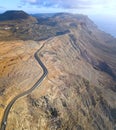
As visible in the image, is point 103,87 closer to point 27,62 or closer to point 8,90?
point 27,62

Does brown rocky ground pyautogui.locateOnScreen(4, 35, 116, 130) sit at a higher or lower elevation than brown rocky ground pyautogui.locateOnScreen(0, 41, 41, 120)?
lower

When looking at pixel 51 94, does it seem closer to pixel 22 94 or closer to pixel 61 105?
pixel 61 105

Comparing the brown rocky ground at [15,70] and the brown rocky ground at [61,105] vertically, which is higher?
the brown rocky ground at [15,70]

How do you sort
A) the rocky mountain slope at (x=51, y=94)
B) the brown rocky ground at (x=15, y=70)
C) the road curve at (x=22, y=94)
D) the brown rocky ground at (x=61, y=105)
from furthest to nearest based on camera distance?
the brown rocky ground at (x=15, y=70), the rocky mountain slope at (x=51, y=94), the brown rocky ground at (x=61, y=105), the road curve at (x=22, y=94)

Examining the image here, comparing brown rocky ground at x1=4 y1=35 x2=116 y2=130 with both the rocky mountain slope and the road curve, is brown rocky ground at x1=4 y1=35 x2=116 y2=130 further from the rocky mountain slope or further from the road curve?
the road curve

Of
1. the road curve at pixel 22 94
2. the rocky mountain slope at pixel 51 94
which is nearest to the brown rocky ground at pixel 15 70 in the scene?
the rocky mountain slope at pixel 51 94

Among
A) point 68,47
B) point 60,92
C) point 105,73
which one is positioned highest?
point 60,92

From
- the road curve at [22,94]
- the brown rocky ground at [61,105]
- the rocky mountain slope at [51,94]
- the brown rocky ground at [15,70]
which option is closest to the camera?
the road curve at [22,94]

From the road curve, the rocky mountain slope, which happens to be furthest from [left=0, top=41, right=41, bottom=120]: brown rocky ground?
the road curve

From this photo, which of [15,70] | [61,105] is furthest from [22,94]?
[15,70]

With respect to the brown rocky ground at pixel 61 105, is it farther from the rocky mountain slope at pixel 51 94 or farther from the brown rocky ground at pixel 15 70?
the brown rocky ground at pixel 15 70

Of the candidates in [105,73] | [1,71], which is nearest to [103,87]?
[105,73]
